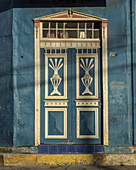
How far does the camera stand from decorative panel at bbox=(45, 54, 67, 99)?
8266 mm

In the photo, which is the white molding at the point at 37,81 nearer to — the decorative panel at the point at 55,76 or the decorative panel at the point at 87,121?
the decorative panel at the point at 55,76

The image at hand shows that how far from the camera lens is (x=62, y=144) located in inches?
321

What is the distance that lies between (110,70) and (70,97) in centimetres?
135

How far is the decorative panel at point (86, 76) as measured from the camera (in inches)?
326

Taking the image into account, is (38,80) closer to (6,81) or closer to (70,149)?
(6,81)

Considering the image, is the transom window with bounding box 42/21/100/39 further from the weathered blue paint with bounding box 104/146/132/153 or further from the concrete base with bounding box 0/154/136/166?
the concrete base with bounding box 0/154/136/166

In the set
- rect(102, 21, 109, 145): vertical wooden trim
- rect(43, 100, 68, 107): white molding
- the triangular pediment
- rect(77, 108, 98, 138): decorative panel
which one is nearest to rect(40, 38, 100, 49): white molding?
rect(102, 21, 109, 145): vertical wooden trim

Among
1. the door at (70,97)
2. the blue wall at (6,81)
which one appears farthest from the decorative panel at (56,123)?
the blue wall at (6,81)

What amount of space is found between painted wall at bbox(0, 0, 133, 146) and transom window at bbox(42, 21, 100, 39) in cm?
34

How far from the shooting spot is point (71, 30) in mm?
8445

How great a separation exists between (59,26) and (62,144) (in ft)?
11.0

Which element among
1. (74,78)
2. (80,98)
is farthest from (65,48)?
(80,98)

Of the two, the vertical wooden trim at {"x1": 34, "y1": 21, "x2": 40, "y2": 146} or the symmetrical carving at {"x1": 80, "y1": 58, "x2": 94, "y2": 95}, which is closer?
the vertical wooden trim at {"x1": 34, "y1": 21, "x2": 40, "y2": 146}

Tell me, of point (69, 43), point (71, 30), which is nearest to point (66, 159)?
point (69, 43)
